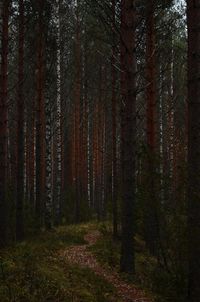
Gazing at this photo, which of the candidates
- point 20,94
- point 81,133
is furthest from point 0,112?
point 81,133

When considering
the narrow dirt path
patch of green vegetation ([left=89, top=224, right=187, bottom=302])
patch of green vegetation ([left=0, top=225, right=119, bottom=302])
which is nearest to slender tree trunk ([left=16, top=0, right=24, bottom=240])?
the narrow dirt path

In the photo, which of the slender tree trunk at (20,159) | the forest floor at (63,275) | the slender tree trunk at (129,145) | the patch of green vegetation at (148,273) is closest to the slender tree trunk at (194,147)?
the patch of green vegetation at (148,273)

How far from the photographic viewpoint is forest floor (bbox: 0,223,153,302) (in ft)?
23.5

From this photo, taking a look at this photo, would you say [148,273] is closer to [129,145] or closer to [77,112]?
[129,145]

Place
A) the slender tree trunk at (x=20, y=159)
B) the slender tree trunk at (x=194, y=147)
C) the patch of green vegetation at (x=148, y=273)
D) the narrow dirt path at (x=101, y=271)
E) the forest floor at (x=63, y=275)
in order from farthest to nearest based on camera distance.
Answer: the slender tree trunk at (x=20, y=159), the narrow dirt path at (x=101, y=271), the patch of green vegetation at (x=148, y=273), the slender tree trunk at (x=194, y=147), the forest floor at (x=63, y=275)

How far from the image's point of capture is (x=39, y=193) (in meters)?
16.3

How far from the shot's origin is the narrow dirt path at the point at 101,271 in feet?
28.5

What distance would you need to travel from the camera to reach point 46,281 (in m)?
7.69

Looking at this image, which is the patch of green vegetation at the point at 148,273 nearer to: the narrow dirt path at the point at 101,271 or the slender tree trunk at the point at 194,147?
the narrow dirt path at the point at 101,271

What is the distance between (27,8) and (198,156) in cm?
915

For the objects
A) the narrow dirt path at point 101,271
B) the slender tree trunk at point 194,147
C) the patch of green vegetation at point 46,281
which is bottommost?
the narrow dirt path at point 101,271

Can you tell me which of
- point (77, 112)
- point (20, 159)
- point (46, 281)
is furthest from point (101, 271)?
point (77, 112)

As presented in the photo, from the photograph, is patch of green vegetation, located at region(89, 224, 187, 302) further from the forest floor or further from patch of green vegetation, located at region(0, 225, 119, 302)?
patch of green vegetation, located at region(0, 225, 119, 302)

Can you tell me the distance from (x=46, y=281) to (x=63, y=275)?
1.21m
